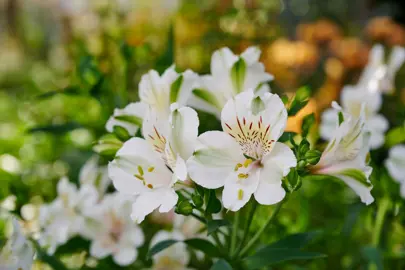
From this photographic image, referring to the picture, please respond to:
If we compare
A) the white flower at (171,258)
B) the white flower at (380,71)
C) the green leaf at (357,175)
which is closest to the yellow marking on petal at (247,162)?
the green leaf at (357,175)

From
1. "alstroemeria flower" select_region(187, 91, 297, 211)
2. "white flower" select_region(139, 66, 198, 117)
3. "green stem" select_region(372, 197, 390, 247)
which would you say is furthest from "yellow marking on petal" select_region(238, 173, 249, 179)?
"green stem" select_region(372, 197, 390, 247)

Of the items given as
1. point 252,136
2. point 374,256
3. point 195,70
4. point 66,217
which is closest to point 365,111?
point 374,256

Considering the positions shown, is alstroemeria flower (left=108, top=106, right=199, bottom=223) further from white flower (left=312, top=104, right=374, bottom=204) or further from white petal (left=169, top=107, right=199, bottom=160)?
white flower (left=312, top=104, right=374, bottom=204)

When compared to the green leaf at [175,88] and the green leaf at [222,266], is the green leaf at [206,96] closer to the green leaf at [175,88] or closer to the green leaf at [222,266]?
the green leaf at [175,88]

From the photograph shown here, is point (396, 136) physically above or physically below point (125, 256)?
above

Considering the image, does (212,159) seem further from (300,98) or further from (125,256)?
(125,256)

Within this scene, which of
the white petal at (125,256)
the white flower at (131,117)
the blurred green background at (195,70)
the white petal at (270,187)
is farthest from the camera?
the blurred green background at (195,70)
